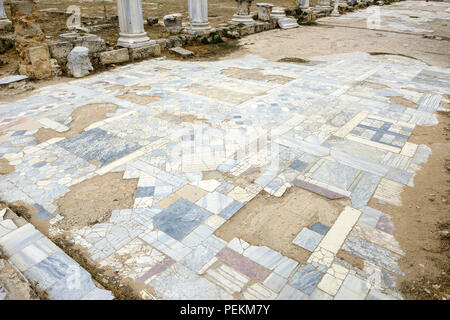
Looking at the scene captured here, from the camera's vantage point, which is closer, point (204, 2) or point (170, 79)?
point (170, 79)

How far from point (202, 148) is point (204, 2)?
28.9 feet

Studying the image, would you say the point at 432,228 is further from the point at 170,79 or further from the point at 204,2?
the point at 204,2

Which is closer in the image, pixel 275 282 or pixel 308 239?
pixel 275 282

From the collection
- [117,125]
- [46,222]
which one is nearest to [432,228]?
[46,222]

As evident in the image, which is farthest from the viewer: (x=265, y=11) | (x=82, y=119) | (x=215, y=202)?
(x=265, y=11)

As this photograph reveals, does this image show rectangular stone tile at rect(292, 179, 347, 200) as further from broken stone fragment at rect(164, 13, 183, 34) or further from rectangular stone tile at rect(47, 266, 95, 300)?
broken stone fragment at rect(164, 13, 183, 34)

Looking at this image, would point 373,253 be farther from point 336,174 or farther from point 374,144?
point 374,144

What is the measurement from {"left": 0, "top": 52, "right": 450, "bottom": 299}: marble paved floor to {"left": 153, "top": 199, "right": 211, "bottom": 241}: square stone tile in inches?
0.6

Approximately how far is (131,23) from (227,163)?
23.3ft

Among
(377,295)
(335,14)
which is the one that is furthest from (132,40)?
(335,14)

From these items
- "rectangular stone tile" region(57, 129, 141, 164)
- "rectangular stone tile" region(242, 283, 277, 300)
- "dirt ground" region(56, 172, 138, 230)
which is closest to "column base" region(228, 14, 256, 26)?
"rectangular stone tile" region(57, 129, 141, 164)

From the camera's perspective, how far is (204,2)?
11953mm

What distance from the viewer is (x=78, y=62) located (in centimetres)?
851

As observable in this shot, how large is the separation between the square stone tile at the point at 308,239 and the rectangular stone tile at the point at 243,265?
0.52 metres
